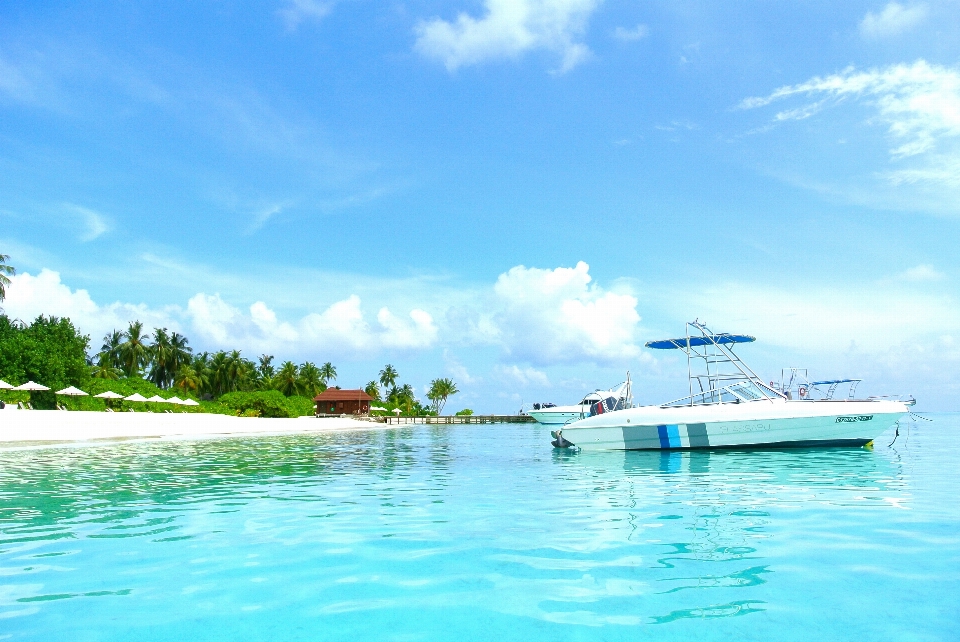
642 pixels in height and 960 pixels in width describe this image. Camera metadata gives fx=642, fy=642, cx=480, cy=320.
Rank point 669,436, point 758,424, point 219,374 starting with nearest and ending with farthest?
point 758,424 → point 669,436 → point 219,374

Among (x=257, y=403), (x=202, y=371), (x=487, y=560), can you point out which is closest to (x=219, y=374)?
(x=202, y=371)

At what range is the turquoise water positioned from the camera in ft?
15.1

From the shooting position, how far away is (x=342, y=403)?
89.4m

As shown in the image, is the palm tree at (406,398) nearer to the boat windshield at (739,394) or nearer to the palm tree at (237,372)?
the palm tree at (237,372)

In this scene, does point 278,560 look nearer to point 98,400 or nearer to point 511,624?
point 511,624

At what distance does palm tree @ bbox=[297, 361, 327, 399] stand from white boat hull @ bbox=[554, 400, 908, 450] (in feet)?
253

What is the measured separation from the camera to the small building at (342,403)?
8875cm

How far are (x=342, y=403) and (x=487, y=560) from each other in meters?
85.7

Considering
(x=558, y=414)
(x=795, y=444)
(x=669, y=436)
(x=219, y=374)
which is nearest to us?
(x=795, y=444)

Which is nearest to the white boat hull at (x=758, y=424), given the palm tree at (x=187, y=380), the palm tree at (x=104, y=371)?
the palm tree at (x=104, y=371)

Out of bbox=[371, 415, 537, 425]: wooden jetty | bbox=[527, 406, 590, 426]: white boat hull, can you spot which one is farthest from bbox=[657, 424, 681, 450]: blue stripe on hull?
bbox=[371, 415, 537, 425]: wooden jetty

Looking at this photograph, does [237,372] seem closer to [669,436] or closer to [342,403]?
[342,403]

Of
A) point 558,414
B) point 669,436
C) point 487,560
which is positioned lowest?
point 558,414

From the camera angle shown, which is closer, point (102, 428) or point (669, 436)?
point (669, 436)
